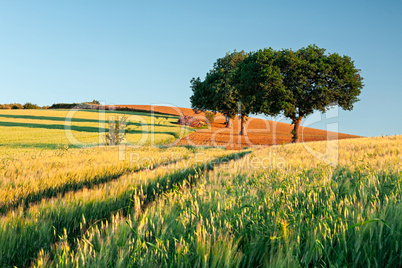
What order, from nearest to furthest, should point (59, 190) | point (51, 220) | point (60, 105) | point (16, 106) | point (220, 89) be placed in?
point (51, 220)
point (59, 190)
point (220, 89)
point (16, 106)
point (60, 105)

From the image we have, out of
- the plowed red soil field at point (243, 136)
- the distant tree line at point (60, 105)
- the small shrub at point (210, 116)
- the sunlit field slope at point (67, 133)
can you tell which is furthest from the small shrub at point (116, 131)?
the distant tree line at point (60, 105)

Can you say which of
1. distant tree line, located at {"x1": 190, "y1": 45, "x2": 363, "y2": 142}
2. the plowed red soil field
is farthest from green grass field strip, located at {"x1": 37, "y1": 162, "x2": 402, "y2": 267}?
distant tree line, located at {"x1": 190, "y1": 45, "x2": 363, "y2": 142}

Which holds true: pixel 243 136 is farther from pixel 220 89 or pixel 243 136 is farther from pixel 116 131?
pixel 116 131

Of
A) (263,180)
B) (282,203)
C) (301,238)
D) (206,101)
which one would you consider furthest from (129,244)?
(206,101)

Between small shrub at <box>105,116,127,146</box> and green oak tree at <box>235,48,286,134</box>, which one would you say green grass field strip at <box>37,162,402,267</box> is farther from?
green oak tree at <box>235,48,286,134</box>

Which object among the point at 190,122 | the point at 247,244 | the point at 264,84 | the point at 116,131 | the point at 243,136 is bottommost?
the point at 243,136

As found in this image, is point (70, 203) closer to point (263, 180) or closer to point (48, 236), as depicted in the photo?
point (48, 236)

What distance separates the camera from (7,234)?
2676 millimetres

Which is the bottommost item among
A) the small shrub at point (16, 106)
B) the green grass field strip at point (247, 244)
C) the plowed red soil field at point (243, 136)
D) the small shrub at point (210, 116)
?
the plowed red soil field at point (243, 136)

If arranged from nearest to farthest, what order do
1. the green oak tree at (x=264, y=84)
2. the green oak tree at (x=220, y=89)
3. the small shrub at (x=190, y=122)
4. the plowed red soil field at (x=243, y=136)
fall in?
the green oak tree at (x=264, y=84)
the plowed red soil field at (x=243, y=136)
the green oak tree at (x=220, y=89)
the small shrub at (x=190, y=122)

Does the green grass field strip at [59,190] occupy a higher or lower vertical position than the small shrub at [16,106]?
lower

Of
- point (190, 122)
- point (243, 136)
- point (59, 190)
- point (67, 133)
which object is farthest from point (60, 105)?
point (59, 190)

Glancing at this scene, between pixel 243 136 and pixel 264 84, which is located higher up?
pixel 264 84

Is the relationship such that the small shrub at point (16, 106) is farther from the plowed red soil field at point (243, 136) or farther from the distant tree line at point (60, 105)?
the plowed red soil field at point (243, 136)
